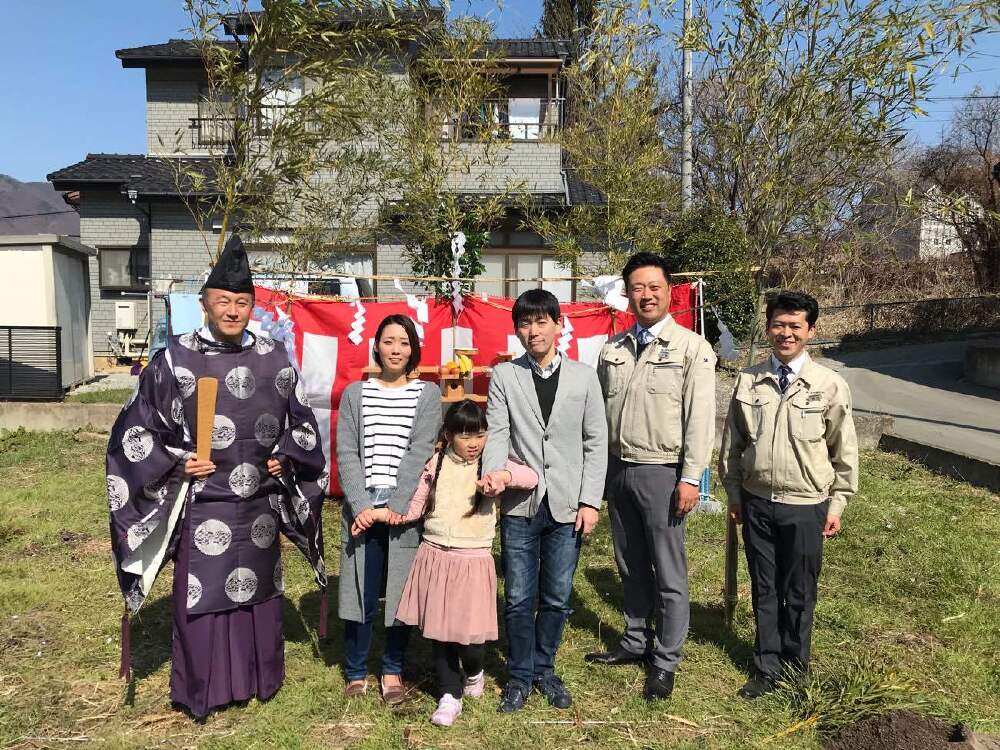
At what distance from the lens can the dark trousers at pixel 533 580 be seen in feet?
10.6

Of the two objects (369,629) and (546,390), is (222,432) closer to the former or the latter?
(369,629)

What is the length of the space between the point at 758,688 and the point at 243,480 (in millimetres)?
2540

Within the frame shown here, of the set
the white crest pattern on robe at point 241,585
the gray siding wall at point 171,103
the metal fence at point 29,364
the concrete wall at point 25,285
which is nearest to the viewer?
the white crest pattern on robe at point 241,585

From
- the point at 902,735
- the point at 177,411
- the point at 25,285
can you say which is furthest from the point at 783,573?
the point at 25,285

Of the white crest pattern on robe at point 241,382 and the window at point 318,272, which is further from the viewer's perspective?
the window at point 318,272

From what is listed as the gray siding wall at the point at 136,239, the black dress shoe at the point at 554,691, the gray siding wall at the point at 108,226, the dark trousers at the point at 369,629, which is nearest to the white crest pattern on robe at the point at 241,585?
the dark trousers at the point at 369,629

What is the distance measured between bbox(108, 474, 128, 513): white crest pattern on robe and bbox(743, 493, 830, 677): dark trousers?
280cm

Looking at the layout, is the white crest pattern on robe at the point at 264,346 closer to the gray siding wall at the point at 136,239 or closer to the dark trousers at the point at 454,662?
the dark trousers at the point at 454,662

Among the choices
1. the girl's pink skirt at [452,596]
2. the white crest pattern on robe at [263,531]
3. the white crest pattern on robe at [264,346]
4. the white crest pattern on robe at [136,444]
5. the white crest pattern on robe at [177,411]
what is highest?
the white crest pattern on robe at [264,346]

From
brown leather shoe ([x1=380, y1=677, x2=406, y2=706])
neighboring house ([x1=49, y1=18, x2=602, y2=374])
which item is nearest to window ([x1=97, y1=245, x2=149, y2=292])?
neighboring house ([x1=49, y1=18, x2=602, y2=374])

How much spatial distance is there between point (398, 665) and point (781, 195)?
3.28 m

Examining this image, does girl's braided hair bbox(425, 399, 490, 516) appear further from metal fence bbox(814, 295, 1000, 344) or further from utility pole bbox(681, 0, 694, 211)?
metal fence bbox(814, 295, 1000, 344)

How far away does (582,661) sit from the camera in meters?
3.82

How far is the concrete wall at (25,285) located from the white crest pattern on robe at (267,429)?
11.2 m
